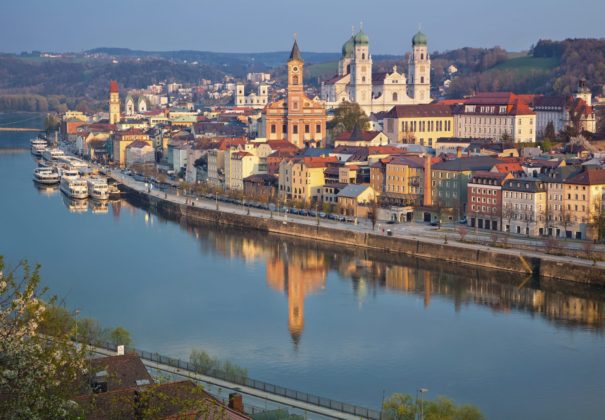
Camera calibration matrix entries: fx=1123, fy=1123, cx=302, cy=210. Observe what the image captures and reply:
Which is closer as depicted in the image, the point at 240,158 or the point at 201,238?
the point at 201,238

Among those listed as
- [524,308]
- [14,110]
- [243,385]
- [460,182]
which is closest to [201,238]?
[460,182]

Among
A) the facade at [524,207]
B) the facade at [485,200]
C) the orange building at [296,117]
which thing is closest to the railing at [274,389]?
the facade at [524,207]

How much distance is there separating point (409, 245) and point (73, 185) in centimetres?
891

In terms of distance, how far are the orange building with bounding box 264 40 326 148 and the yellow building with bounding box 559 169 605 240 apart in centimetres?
946

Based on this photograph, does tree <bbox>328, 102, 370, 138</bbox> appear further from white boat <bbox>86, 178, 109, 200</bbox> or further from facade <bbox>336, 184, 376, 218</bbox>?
facade <bbox>336, 184, 376, 218</bbox>

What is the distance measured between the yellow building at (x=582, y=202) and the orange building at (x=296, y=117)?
9463mm

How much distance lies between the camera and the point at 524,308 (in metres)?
10.3

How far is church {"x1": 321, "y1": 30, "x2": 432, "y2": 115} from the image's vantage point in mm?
26969

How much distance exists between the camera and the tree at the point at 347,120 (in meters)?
23.3

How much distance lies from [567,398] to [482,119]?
1538 centimetres

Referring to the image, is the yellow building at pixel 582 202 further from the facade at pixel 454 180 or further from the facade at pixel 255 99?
the facade at pixel 255 99

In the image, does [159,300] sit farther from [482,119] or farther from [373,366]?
[482,119]

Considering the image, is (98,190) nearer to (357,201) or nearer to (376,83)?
(357,201)

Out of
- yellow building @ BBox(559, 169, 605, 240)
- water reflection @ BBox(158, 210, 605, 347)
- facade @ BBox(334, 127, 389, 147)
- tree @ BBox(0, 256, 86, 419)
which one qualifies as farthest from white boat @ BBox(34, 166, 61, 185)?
tree @ BBox(0, 256, 86, 419)
